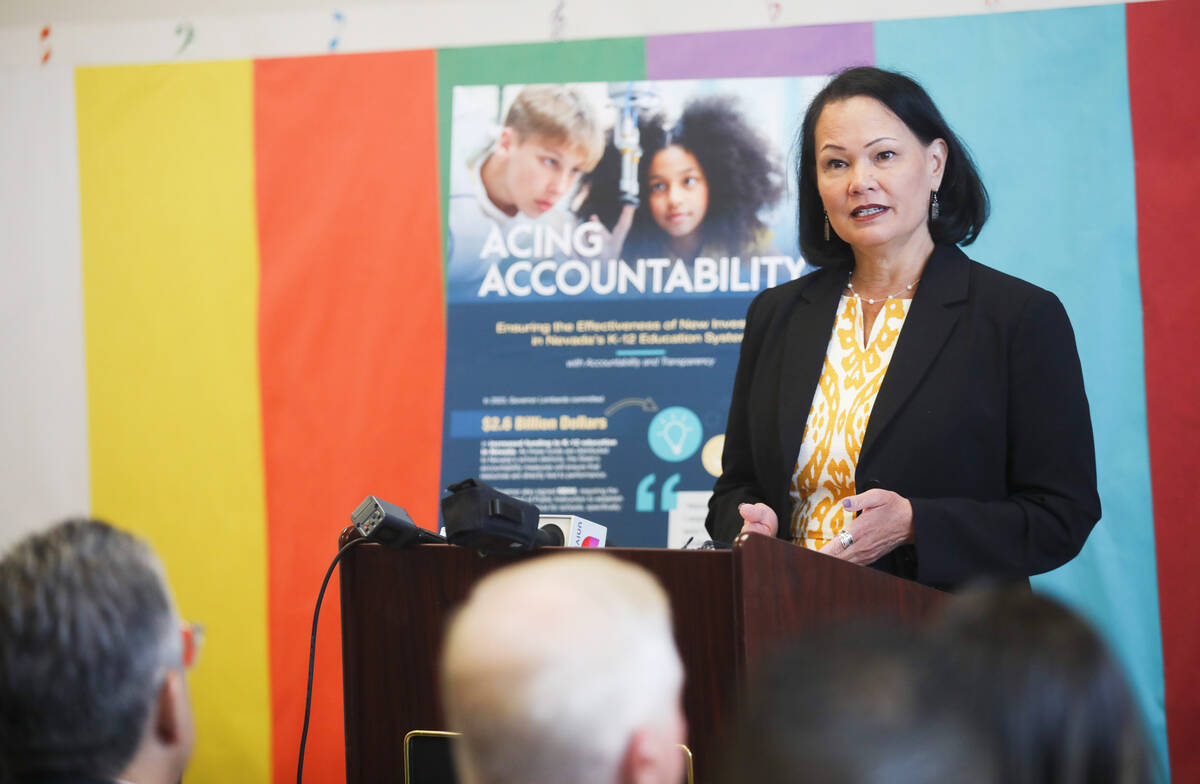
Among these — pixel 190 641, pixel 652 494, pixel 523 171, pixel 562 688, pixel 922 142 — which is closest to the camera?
pixel 562 688

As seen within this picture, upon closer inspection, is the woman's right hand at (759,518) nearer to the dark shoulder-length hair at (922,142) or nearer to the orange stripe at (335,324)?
the dark shoulder-length hair at (922,142)

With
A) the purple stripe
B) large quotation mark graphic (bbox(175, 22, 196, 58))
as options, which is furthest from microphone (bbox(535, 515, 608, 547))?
large quotation mark graphic (bbox(175, 22, 196, 58))

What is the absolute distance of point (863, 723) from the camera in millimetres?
670

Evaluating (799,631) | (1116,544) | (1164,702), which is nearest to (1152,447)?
(1116,544)

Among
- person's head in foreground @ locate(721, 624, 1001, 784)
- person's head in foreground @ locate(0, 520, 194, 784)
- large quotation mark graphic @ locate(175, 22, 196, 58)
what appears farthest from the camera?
large quotation mark graphic @ locate(175, 22, 196, 58)

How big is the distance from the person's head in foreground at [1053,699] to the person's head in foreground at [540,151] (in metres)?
3.02

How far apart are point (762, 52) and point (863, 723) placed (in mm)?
3166

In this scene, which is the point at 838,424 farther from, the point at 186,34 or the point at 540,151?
the point at 186,34

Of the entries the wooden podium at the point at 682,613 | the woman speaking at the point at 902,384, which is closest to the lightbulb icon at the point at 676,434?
the woman speaking at the point at 902,384

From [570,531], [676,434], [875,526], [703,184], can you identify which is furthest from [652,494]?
[875,526]

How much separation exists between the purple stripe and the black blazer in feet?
5.21

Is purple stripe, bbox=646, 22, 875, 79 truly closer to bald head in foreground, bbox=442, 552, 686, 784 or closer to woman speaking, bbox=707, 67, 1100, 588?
woman speaking, bbox=707, 67, 1100, 588

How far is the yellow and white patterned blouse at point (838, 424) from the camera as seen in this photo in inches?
80.2

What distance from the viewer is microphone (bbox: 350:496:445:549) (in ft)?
5.30
